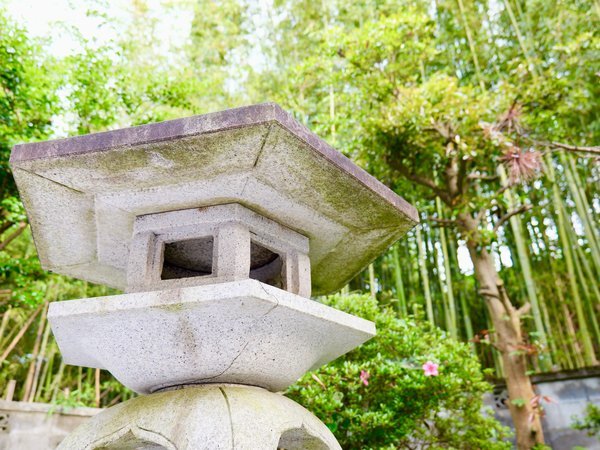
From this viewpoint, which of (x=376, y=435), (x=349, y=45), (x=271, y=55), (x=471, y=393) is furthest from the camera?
(x=271, y=55)

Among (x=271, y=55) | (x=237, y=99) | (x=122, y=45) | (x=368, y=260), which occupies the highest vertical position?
(x=271, y=55)

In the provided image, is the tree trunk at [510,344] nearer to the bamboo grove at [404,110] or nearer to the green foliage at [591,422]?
the bamboo grove at [404,110]

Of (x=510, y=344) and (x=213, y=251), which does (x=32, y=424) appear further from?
(x=510, y=344)

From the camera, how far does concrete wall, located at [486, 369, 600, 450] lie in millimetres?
5840

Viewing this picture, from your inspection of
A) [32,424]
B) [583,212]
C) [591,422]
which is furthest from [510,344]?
[32,424]

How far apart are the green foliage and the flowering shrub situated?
1717 millimetres

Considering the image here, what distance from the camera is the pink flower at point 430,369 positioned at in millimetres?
3754

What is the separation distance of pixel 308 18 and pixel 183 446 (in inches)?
357

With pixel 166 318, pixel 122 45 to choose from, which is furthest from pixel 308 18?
pixel 166 318

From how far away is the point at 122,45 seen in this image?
6066 mm

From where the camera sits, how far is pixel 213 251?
218 cm

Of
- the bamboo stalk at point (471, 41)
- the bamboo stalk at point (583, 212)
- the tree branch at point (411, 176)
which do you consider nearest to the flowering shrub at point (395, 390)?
the tree branch at point (411, 176)

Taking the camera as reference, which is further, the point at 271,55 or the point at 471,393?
the point at 271,55

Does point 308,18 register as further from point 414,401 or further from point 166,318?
point 166,318
